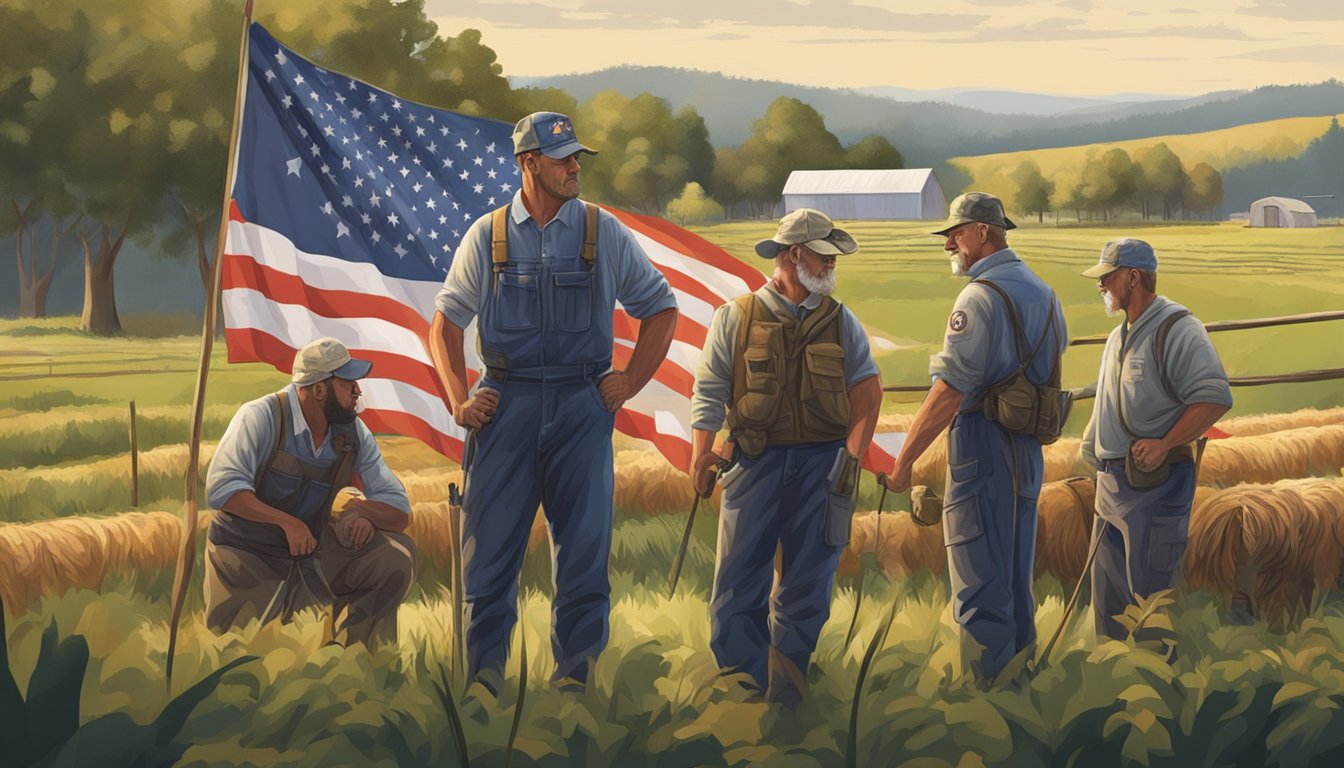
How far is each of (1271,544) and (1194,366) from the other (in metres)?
1.87

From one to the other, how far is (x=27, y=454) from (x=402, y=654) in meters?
17.7

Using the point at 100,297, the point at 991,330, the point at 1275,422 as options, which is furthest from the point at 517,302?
the point at 100,297

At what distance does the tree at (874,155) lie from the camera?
7650 centimetres

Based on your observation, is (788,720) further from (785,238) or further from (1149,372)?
(1149,372)

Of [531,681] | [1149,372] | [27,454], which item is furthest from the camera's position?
[27,454]

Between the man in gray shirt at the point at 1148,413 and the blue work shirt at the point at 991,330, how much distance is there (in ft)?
2.22

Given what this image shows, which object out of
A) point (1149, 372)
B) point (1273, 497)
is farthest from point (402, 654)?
point (1273, 497)

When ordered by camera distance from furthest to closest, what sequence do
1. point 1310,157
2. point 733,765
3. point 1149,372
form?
point 1310,157 < point 1149,372 < point 733,765

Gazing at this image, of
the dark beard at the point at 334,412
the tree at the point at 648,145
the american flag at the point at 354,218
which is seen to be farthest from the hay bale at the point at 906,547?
the tree at the point at 648,145

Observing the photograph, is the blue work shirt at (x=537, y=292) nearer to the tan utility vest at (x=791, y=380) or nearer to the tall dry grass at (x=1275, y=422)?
the tan utility vest at (x=791, y=380)

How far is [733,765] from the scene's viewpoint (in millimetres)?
6172

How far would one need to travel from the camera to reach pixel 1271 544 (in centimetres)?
905

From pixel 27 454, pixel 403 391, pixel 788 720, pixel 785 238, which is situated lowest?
pixel 27 454

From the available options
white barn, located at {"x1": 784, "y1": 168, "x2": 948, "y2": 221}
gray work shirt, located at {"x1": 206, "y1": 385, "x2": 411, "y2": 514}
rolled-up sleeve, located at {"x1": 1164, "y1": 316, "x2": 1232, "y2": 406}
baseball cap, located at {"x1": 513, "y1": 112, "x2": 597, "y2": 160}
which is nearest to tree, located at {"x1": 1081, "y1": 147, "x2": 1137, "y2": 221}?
white barn, located at {"x1": 784, "y1": 168, "x2": 948, "y2": 221}
